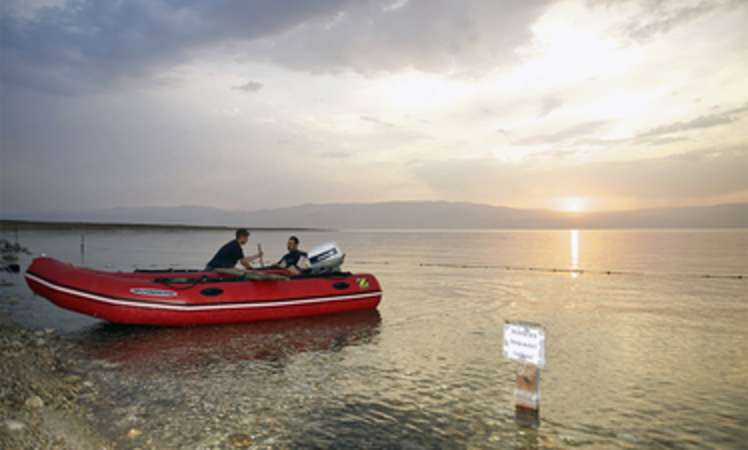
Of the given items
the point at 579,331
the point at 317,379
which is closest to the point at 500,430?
the point at 317,379

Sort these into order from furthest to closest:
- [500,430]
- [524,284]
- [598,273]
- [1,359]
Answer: [598,273] < [524,284] < [1,359] < [500,430]

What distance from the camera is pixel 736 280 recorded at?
21031 mm

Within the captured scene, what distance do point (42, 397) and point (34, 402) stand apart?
54 cm

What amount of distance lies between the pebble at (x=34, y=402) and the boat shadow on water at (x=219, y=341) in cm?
250

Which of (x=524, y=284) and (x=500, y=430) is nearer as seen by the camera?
(x=500, y=430)

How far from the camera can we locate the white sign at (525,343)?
5590 mm

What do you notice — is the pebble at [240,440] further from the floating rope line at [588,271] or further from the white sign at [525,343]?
the floating rope line at [588,271]

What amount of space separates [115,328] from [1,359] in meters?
3.73

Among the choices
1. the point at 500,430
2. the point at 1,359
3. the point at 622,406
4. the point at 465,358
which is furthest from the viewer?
the point at 465,358

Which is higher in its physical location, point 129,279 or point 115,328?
point 129,279

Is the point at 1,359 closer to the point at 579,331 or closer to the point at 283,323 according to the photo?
the point at 283,323

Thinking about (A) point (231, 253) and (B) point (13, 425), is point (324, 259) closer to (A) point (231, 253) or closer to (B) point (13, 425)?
(A) point (231, 253)

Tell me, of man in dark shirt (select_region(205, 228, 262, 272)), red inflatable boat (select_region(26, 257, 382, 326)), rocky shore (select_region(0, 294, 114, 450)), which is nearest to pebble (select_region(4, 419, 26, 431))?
rocky shore (select_region(0, 294, 114, 450))

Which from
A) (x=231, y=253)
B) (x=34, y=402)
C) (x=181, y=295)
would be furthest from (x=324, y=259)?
(x=34, y=402)
